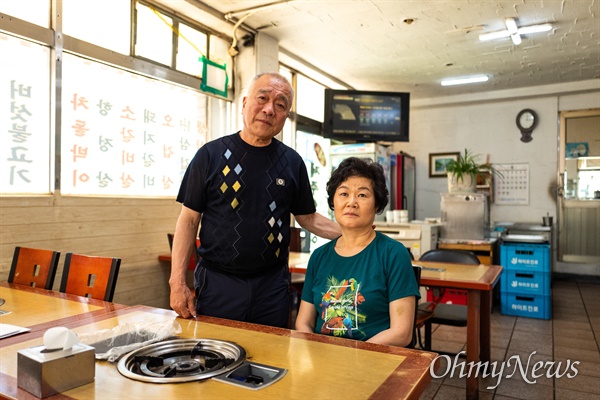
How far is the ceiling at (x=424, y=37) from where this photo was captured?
4.12 metres

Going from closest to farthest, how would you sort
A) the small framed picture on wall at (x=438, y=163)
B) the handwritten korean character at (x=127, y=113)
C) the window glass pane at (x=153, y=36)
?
the handwritten korean character at (x=127, y=113) < the window glass pane at (x=153, y=36) < the small framed picture on wall at (x=438, y=163)

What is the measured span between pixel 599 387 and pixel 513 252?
2129mm

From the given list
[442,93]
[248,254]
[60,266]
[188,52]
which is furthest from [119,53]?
[442,93]

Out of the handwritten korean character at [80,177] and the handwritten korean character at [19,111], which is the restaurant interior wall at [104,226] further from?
the handwritten korean character at [19,111]

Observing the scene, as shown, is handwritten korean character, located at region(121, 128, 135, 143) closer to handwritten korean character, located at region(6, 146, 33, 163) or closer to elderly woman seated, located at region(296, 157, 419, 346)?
handwritten korean character, located at region(6, 146, 33, 163)

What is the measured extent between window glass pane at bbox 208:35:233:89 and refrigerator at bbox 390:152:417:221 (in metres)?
3.30

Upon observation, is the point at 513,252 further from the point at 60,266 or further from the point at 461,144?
the point at 60,266

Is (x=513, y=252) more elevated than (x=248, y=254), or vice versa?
(x=248, y=254)

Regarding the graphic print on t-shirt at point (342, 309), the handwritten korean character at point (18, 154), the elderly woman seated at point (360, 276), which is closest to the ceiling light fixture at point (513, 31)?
the elderly woman seated at point (360, 276)

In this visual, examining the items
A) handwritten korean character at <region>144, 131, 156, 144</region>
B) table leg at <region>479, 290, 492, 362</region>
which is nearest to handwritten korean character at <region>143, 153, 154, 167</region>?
handwritten korean character at <region>144, 131, 156, 144</region>

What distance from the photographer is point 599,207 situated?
6828 millimetres

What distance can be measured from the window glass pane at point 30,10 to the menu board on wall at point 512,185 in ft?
21.9

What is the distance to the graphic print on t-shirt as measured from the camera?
5.32 ft

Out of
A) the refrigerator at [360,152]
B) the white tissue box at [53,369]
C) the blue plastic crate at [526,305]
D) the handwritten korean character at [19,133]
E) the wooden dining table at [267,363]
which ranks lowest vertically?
the blue plastic crate at [526,305]
